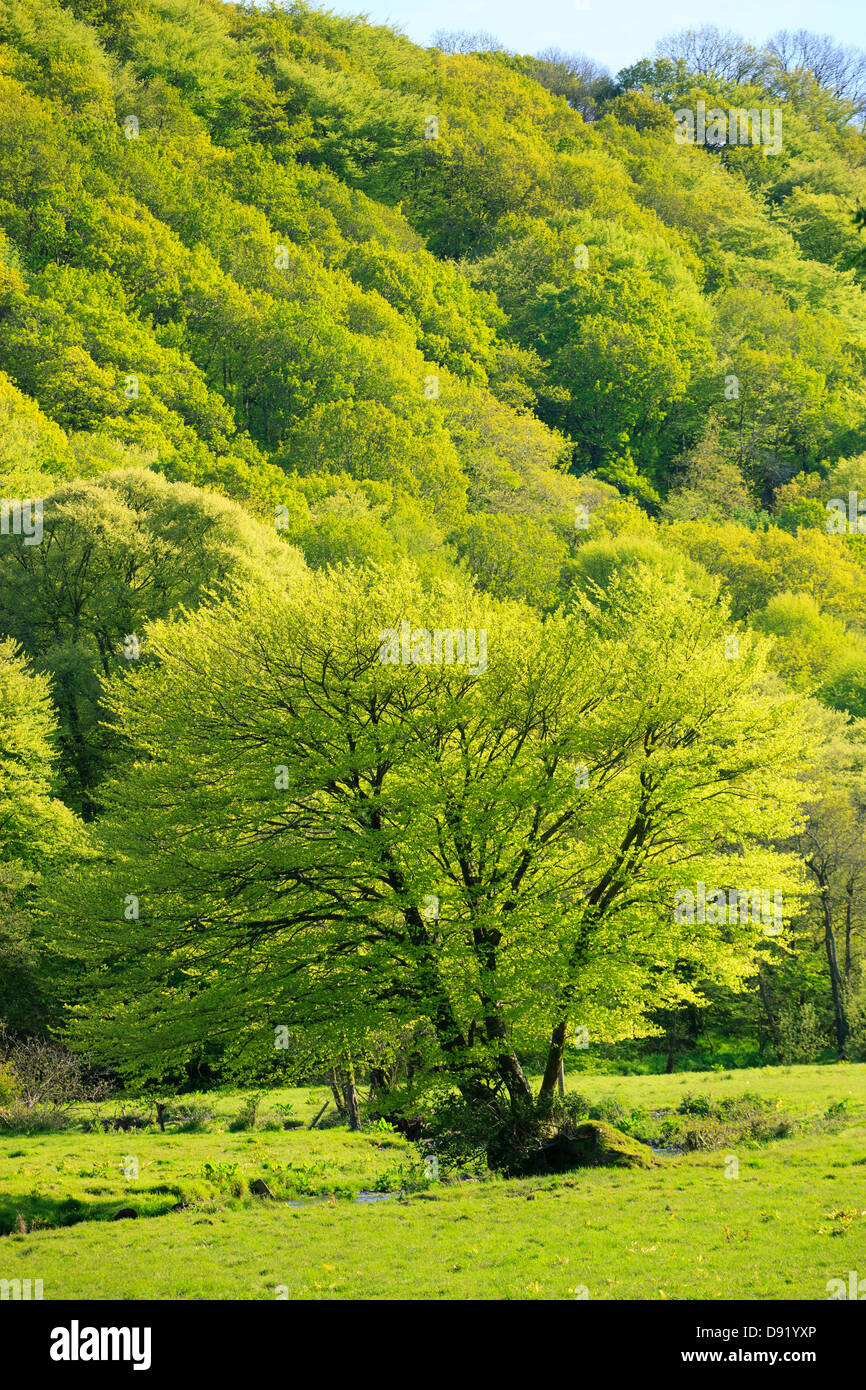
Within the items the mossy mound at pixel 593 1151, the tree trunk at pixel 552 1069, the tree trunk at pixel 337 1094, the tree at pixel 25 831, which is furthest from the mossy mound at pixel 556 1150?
the tree at pixel 25 831

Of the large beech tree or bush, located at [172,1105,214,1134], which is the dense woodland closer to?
the large beech tree

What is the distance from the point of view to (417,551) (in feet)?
206

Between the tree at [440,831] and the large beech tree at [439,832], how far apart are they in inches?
2.3

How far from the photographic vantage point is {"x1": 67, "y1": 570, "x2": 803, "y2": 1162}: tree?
69.6ft

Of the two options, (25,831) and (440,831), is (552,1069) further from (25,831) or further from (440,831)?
(25,831)

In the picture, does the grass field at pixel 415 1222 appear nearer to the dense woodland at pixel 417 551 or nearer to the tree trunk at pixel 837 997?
the dense woodland at pixel 417 551

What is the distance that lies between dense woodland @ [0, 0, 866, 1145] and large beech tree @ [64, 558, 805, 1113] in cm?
10

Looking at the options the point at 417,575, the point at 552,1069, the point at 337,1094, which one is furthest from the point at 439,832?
the point at 337,1094

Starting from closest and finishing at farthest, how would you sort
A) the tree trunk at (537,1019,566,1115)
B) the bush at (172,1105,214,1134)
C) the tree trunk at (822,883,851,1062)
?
the tree trunk at (537,1019,566,1115)
the bush at (172,1105,214,1134)
the tree trunk at (822,883,851,1062)

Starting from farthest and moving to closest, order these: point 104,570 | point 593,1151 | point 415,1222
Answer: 1. point 104,570
2. point 593,1151
3. point 415,1222

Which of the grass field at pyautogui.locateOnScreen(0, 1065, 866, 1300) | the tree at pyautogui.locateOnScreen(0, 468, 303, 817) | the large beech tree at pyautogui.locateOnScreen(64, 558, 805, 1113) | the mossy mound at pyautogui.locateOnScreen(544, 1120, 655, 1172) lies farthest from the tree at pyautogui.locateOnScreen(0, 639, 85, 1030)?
the mossy mound at pyautogui.locateOnScreen(544, 1120, 655, 1172)

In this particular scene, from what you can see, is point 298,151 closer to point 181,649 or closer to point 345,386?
point 345,386

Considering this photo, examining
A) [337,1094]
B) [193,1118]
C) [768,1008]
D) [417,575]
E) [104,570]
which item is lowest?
[193,1118]

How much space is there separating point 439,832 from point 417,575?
27.6ft
